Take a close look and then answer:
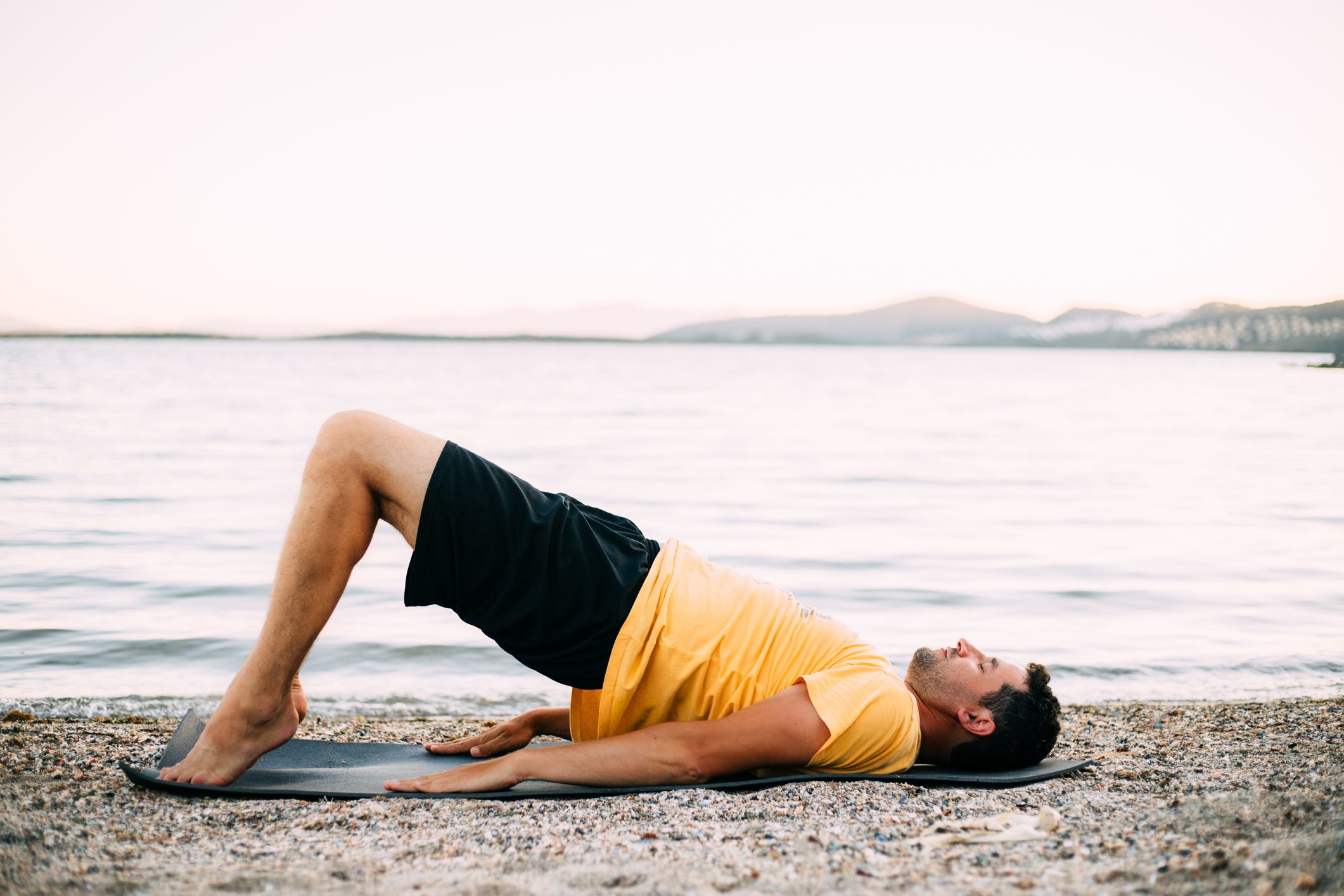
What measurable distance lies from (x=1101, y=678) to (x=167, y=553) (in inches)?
288

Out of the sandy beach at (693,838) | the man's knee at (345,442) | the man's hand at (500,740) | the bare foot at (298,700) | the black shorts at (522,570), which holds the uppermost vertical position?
the man's knee at (345,442)

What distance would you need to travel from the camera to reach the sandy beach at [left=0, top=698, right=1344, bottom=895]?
2.35m

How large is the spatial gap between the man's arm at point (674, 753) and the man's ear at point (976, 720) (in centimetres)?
59

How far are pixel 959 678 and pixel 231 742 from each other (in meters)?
2.29

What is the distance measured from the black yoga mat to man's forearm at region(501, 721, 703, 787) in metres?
0.06

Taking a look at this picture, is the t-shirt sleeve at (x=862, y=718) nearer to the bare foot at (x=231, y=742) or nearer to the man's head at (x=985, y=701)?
the man's head at (x=985, y=701)

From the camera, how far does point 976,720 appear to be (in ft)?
11.3

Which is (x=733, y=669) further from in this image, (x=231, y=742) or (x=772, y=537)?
(x=772, y=537)

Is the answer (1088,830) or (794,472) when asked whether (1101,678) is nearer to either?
(1088,830)

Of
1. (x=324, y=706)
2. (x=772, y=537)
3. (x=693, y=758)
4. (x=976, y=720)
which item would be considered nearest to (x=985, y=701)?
(x=976, y=720)

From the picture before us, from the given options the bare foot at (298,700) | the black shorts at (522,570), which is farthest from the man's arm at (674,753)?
the bare foot at (298,700)

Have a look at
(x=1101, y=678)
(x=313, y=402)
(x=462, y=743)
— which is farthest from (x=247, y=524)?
(x=313, y=402)

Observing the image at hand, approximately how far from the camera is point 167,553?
28.7 ft

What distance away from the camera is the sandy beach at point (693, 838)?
7.70 feet
